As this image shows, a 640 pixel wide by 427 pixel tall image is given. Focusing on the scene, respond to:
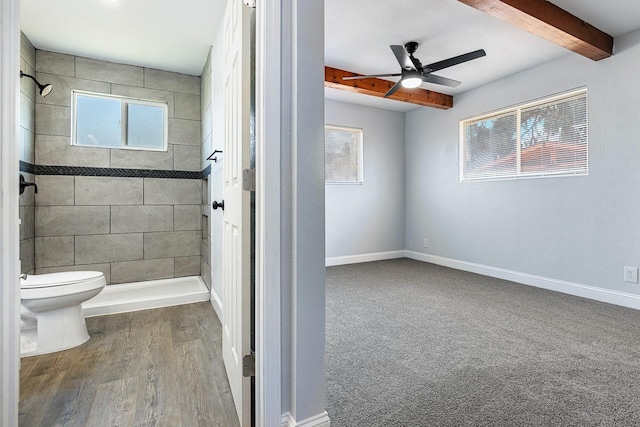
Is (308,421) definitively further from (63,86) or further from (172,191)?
(63,86)

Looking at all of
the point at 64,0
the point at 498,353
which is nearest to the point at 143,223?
the point at 64,0

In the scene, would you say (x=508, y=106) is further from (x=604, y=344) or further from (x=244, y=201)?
(x=244, y=201)

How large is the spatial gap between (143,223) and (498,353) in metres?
3.47

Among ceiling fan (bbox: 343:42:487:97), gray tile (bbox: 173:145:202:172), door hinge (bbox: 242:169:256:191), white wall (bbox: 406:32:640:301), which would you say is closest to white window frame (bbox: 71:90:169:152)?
gray tile (bbox: 173:145:202:172)

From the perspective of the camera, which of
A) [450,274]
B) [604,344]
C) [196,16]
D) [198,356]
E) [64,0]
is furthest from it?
[450,274]

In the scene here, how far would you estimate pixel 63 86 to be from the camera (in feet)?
10.3

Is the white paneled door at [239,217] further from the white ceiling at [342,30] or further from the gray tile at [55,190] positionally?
the gray tile at [55,190]

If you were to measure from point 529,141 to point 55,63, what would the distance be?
5089 millimetres

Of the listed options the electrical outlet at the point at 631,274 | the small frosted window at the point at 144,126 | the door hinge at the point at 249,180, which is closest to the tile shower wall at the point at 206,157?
the small frosted window at the point at 144,126

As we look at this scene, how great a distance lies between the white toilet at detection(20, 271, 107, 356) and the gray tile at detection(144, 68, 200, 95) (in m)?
2.28

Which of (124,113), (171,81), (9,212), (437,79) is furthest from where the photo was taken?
(171,81)

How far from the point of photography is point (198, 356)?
195cm

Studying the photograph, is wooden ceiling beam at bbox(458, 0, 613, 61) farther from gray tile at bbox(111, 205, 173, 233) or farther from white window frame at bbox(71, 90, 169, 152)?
gray tile at bbox(111, 205, 173, 233)

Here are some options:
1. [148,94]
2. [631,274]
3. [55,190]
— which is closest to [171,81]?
[148,94]
